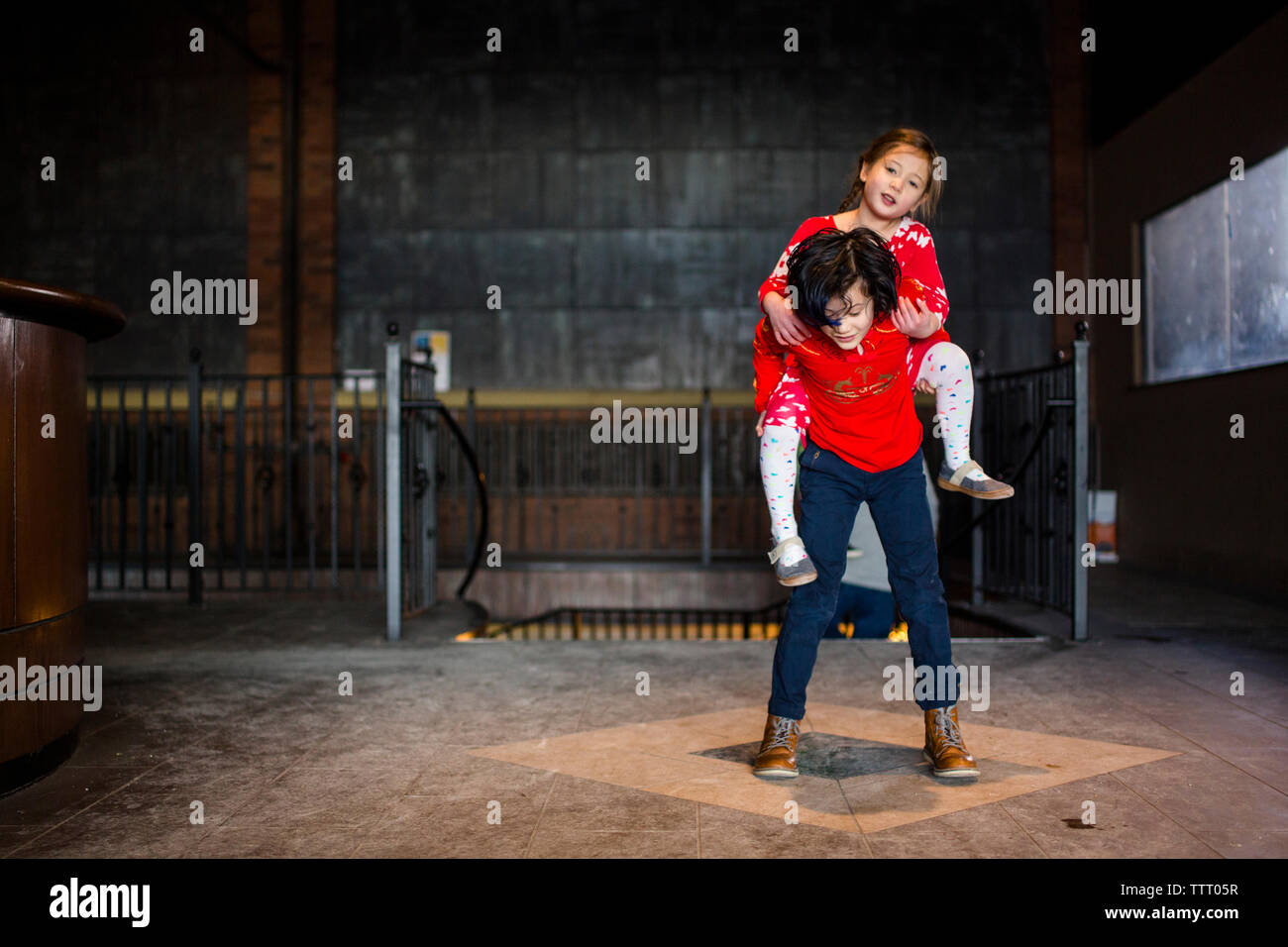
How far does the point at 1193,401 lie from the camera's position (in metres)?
8.16

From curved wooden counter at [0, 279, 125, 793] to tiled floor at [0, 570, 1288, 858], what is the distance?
19 cm

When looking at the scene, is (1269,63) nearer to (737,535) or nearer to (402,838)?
(737,535)

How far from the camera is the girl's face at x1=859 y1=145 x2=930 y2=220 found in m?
2.64

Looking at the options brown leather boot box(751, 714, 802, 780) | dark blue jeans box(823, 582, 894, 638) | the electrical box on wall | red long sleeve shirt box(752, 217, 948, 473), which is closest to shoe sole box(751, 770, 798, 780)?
brown leather boot box(751, 714, 802, 780)

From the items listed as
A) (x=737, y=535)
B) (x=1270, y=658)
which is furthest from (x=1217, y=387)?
(x=737, y=535)

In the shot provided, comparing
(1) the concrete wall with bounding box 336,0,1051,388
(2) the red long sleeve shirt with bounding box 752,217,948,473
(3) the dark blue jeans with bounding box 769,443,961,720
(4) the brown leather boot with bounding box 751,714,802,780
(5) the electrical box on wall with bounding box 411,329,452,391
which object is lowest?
(4) the brown leather boot with bounding box 751,714,802,780

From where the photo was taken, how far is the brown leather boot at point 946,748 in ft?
9.18

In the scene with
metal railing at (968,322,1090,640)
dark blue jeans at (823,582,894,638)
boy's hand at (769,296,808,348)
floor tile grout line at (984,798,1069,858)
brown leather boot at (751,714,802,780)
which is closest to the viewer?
floor tile grout line at (984,798,1069,858)

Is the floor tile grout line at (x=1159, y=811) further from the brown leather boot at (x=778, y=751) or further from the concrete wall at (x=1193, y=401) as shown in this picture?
the concrete wall at (x=1193, y=401)

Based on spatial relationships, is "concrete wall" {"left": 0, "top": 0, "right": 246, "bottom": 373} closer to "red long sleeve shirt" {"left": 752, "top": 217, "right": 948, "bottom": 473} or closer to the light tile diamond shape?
the light tile diamond shape

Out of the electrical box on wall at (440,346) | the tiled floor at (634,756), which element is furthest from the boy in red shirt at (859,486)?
the electrical box on wall at (440,346)

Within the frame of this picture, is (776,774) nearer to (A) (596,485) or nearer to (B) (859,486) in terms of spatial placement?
(B) (859,486)

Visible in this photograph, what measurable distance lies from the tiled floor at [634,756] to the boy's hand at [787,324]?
1226mm

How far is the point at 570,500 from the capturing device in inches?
414
